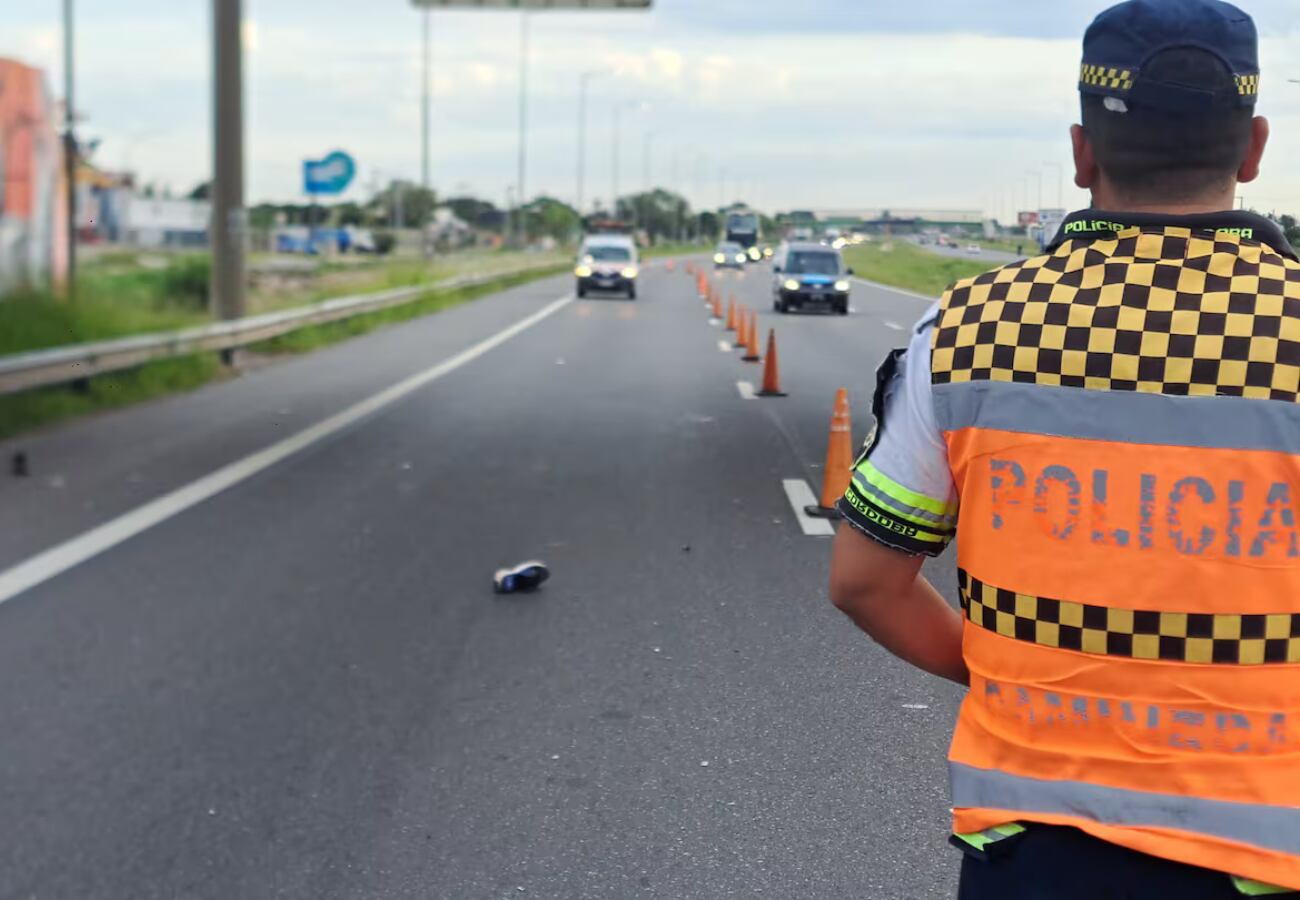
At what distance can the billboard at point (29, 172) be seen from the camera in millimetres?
29578

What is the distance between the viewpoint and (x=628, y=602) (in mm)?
7906

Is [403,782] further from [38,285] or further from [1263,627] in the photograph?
[38,285]

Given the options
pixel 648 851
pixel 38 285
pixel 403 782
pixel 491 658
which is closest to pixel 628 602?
pixel 491 658

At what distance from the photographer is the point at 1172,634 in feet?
6.55

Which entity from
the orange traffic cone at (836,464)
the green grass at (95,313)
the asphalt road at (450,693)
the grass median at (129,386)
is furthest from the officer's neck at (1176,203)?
the green grass at (95,313)

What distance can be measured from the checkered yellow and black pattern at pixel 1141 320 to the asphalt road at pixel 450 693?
2.68 metres

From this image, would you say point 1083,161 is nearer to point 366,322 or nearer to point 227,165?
point 227,165

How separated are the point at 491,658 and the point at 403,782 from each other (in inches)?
61.6

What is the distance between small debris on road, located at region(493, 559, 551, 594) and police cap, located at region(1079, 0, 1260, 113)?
6.23 m

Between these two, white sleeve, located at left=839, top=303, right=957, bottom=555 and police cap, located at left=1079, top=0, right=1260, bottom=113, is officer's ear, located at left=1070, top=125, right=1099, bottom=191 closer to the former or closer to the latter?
police cap, located at left=1079, top=0, right=1260, bottom=113

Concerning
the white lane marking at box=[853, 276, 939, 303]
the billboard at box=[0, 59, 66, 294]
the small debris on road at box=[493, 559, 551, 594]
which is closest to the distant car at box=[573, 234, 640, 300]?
the white lane marking at box=[853, 276, 939, 303]

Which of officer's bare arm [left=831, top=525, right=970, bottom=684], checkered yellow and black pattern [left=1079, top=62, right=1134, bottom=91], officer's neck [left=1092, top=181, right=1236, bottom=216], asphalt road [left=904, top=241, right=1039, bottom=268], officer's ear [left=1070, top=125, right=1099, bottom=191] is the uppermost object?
checkered yellow and black pattern [left=1079, top=62, right=1134, bottom=91]

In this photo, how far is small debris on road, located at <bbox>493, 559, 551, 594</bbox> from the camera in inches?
320

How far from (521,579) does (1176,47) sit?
20.7 feet
